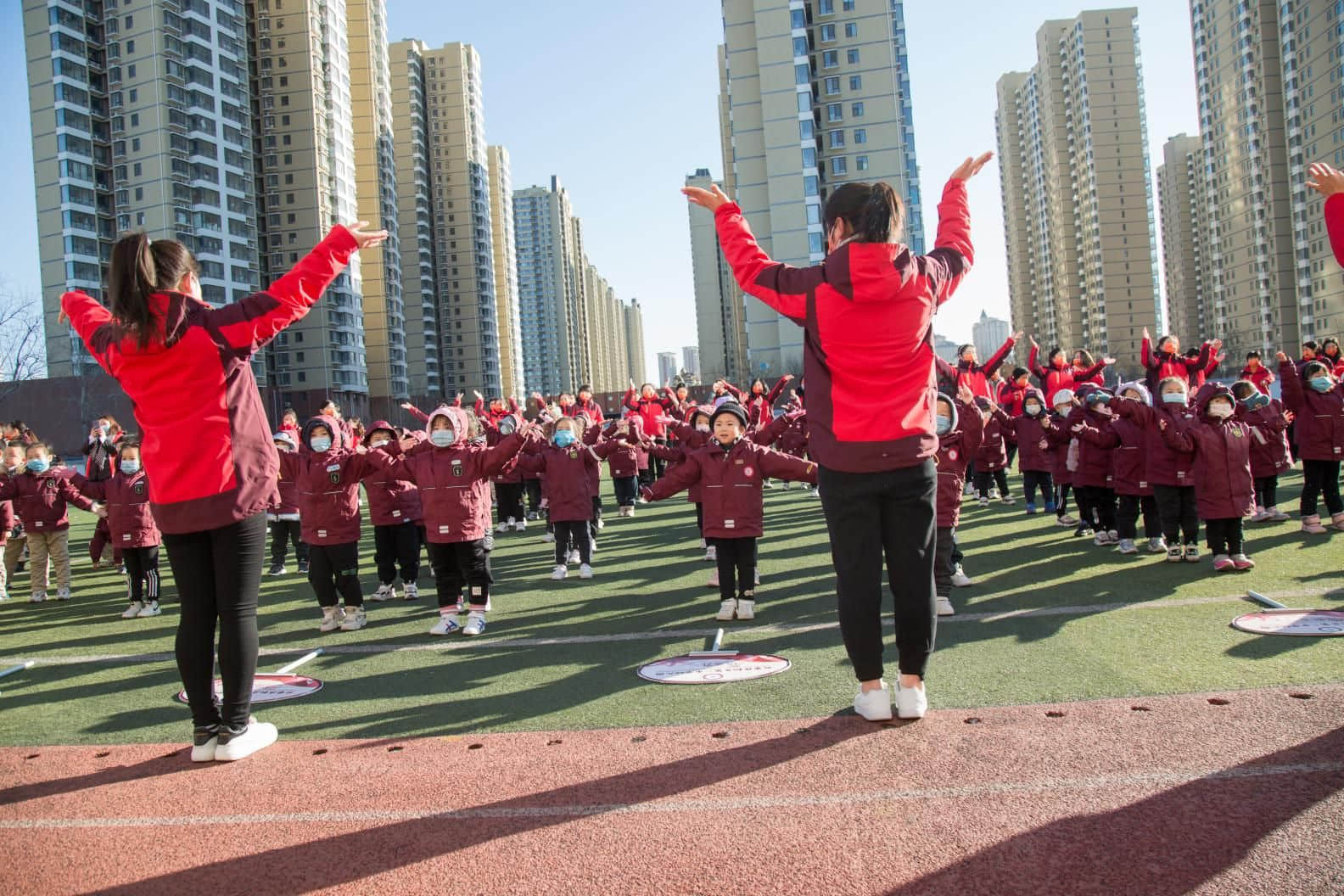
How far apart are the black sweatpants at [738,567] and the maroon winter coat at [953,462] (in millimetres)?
1612

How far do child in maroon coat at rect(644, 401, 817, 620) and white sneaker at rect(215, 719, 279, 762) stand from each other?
416cm

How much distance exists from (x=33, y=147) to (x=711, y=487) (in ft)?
303

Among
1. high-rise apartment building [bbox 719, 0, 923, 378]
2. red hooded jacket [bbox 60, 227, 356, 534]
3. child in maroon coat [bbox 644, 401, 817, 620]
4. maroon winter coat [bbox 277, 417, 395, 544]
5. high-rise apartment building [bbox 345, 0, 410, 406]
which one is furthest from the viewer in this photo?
high-rise apartment building [bbox 345, 0, 410, 406]

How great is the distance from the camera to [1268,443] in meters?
11.5

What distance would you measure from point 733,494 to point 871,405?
4.33m

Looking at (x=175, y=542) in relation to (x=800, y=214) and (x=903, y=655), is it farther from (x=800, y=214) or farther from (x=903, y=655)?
(x=800, y=214)

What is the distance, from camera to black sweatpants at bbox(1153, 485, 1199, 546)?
9.30m

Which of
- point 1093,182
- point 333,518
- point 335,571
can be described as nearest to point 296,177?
point 333,518

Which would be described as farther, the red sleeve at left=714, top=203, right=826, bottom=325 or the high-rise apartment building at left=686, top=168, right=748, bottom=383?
the high-rise apartment building at left=686, top=168, right=748, bottom=383

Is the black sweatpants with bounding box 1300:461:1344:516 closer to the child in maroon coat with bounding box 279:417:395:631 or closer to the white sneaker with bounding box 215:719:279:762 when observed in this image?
the child in maroon coat with bounding box 279:417:395:631

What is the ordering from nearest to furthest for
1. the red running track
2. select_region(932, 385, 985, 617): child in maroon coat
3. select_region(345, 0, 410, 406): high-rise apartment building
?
the red running track < select_region(932, 385, 985, 617): child in maroon coat < select_region(345, 0, 410, 406): high-rise apartment building

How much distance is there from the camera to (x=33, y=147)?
262 feet

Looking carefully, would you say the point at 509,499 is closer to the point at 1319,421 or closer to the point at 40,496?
the point at 40,496

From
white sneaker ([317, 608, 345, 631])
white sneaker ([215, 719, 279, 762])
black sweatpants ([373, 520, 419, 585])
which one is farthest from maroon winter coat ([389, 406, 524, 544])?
white sneaker ([215, 719, 279, 762])
